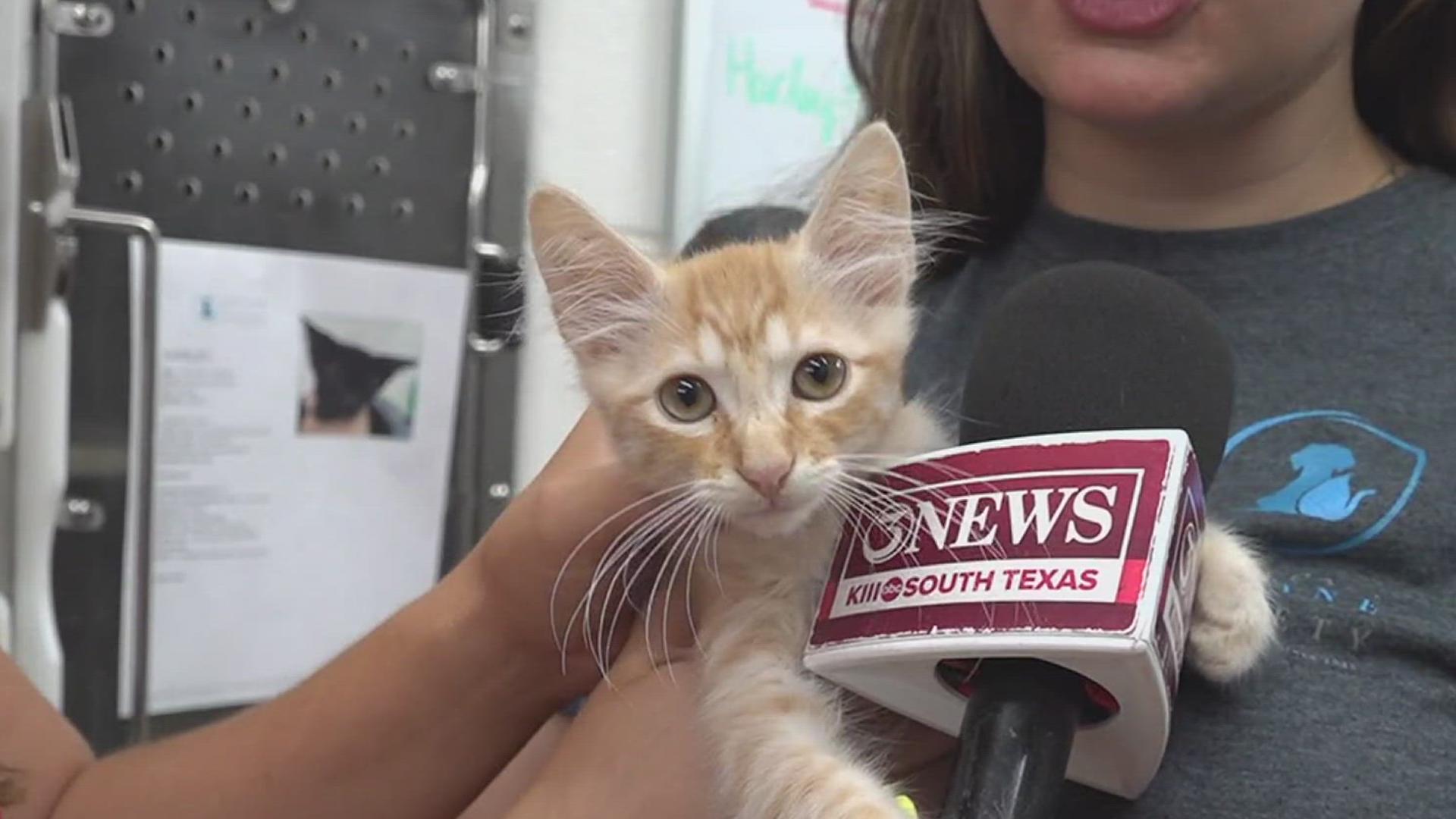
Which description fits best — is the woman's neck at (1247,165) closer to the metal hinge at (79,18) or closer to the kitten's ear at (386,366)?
the kitten's ear at (386,366)

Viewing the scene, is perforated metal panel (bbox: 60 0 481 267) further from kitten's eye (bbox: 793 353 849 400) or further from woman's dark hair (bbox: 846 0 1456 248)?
kitten's eye (bbox: 793 353 849 400)

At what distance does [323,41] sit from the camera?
1.06m

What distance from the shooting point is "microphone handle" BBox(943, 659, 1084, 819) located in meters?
0.38

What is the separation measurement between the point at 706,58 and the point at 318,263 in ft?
1.34

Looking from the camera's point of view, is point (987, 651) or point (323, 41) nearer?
point (987, 651)

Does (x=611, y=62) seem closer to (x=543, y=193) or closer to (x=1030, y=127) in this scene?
(x=1030, y=127)

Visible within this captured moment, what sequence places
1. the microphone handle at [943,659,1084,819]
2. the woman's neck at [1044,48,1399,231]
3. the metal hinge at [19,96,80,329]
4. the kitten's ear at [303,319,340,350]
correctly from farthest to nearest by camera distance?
the kitten's ear at [303,319,340,350] → the metal hinge at [19,96,80,329] → the woman's neck at [1044,48,1399,231] → the microphone handle at [943,659,1084,819]

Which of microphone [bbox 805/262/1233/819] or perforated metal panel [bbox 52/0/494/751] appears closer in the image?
microphone [bbox 805/262/1233/819]

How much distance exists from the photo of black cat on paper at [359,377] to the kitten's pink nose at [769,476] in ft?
2.06

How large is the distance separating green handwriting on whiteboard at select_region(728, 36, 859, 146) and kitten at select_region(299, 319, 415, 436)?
0.42 m

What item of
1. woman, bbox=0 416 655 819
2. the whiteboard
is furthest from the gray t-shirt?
the whiteboard

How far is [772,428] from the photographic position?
0.57 meters

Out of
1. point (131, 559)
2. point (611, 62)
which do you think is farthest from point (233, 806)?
point (611, 62)

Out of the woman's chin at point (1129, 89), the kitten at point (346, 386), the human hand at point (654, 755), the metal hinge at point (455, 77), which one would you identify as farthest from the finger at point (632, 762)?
the metal hinge at point (455, 77)
